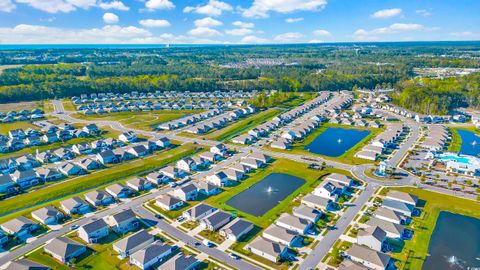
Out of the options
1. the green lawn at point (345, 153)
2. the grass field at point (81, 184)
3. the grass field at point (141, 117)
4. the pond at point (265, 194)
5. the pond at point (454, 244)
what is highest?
the grass field at point (141, 117)

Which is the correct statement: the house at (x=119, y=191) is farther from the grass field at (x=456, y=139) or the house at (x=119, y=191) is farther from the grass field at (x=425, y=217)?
the grass field at (x=456, y=139)

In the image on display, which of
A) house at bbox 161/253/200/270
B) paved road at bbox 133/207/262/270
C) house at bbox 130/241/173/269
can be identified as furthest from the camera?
paved road at bbox 133/207/262/270

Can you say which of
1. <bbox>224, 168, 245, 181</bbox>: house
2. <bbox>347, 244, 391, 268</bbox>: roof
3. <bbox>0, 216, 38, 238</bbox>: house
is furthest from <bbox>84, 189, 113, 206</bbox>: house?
<bbox>347, 244, 391, 268</bbox>: roof

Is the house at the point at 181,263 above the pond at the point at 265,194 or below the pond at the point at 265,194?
above

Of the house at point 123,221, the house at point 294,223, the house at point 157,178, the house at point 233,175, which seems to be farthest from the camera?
the house at point 233,175

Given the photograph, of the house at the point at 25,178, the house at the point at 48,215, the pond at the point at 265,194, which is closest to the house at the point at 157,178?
the pond at the point at 265,194

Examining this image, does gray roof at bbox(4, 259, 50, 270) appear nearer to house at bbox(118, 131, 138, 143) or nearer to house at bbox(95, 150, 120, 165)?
house at bbox(95, 150, 120, 165)

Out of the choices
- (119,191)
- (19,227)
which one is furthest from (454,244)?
(19,227)
